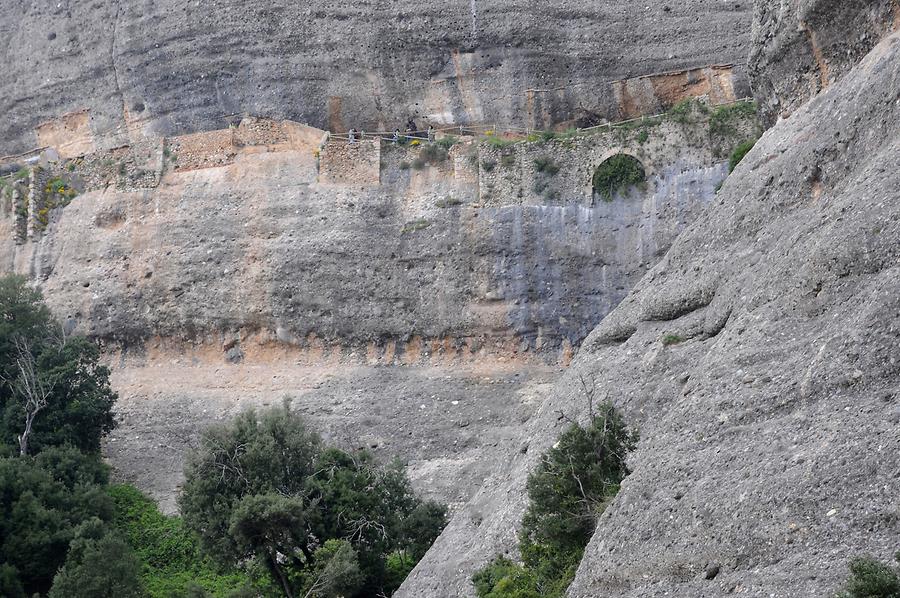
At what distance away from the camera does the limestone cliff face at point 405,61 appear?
1447 inches

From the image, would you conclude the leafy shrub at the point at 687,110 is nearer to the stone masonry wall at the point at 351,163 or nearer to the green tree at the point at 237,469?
the stone masonry wall at the point at 351,163

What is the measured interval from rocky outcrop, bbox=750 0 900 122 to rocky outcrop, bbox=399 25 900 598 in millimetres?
550

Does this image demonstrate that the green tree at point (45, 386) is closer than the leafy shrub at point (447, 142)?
Yes

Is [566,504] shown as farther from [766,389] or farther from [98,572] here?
[98,572]

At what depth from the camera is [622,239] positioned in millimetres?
32750

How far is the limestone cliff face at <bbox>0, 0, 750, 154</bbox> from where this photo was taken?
121ft

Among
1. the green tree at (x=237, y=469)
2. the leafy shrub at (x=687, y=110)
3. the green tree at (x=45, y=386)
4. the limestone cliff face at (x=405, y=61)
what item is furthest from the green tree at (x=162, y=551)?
the leafy shrub at (x=687, y=110)

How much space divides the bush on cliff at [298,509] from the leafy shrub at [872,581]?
13.5m

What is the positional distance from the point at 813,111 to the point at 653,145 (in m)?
14.8

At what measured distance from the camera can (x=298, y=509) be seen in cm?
2367

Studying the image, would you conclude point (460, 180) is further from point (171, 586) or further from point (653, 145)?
point (171, 586)

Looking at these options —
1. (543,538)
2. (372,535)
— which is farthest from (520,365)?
(543,538)

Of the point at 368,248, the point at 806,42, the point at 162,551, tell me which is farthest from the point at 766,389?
the point at 368,248

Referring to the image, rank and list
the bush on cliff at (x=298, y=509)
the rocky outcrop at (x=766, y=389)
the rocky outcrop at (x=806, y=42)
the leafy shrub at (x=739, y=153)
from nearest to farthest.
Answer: the rocky outcrop at (x=766, y=389)
the rocky outcrop at (x=806, y=42)
the bush on cliff at (x=298, y=509)
the leafy shrub at (x=739, y=153)
